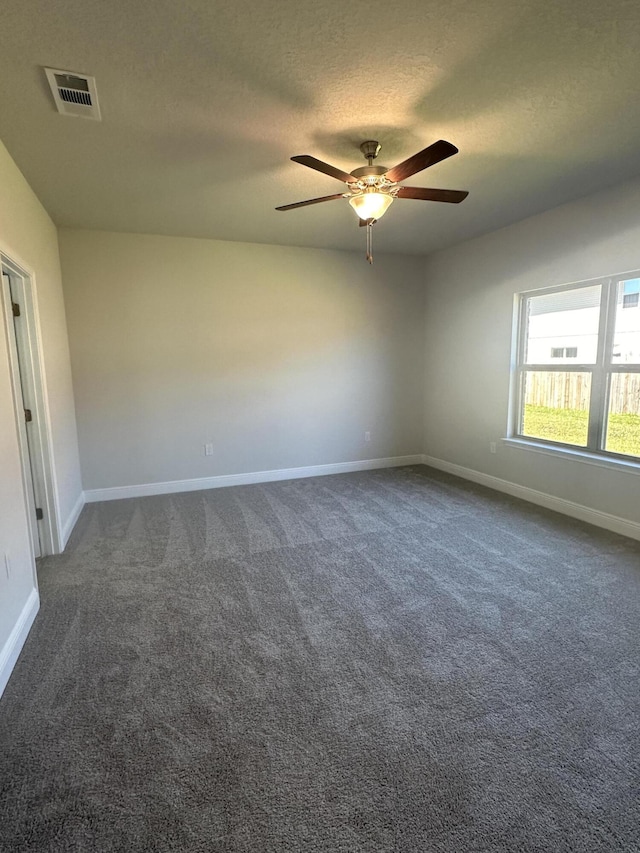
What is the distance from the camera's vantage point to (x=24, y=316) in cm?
287

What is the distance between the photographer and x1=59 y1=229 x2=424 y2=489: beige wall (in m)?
4.20

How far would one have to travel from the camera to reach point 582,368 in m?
3.62

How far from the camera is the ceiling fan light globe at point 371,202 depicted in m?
2.51

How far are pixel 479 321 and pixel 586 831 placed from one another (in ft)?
13.7

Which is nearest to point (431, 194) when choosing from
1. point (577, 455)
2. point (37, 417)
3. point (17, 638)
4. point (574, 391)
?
point (574, 391)

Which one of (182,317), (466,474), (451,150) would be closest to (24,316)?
(182,317)

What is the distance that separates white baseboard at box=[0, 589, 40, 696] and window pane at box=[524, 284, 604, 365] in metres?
4.37

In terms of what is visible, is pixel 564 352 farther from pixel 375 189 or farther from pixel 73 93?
pixel 73 93

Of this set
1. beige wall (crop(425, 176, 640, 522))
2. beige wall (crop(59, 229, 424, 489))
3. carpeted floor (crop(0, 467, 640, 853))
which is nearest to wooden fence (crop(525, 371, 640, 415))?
beige wall (crop(425, 176, 640, 522))

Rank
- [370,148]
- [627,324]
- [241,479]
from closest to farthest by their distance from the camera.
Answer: [370,148] → [627,324] → [241,479]

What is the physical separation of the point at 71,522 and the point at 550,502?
4.33 meters

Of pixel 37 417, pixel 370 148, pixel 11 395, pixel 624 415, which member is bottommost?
pixel 624 415

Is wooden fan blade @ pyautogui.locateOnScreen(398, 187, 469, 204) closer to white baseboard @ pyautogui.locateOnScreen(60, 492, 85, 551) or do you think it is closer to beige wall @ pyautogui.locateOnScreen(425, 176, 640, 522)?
beige wall @ pyautogui.locateOnScreen(425, 176, 640, 522)

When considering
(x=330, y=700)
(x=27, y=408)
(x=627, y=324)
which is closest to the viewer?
(x=330, y=700)
